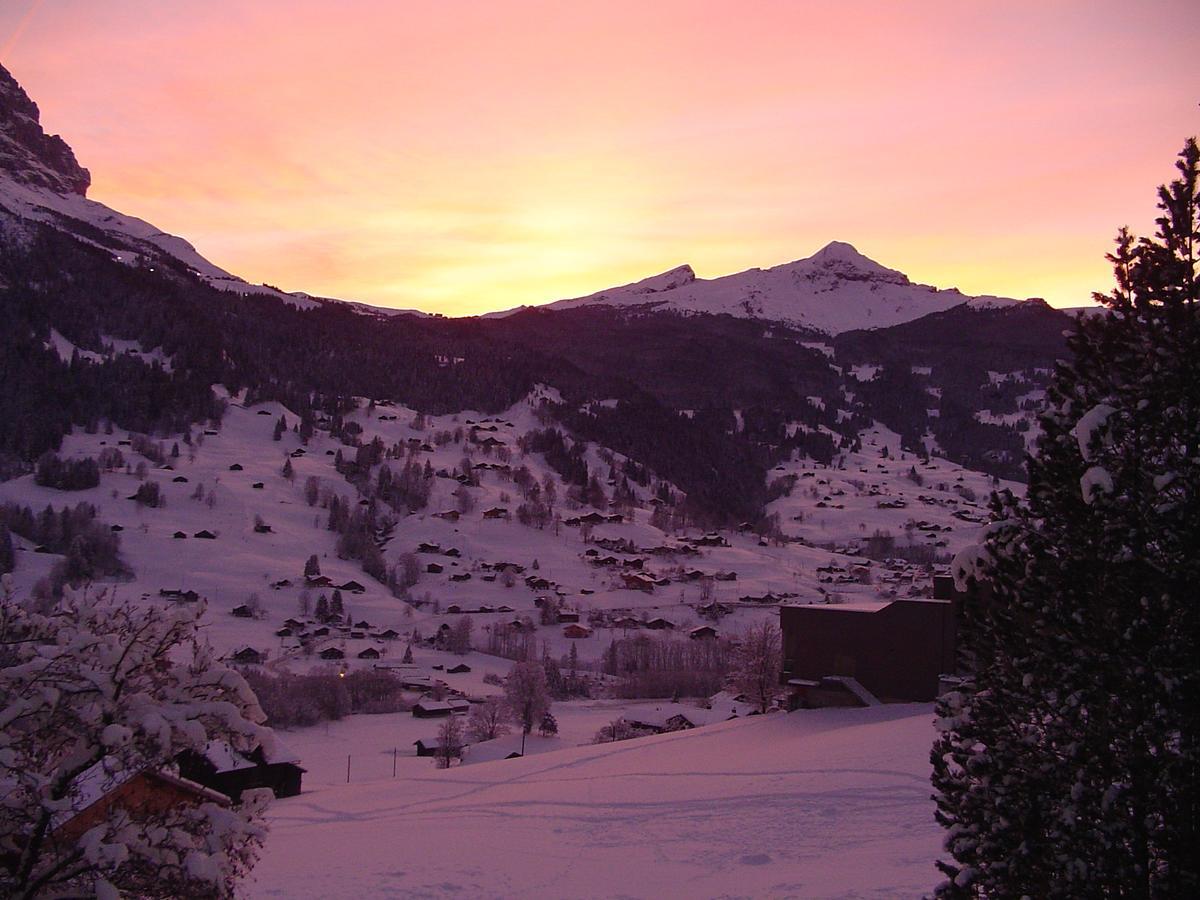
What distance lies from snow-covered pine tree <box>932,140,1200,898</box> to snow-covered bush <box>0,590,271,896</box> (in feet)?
17.4

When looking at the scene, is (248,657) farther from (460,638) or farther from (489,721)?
(489,721)

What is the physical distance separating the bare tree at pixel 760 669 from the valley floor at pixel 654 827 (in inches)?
531

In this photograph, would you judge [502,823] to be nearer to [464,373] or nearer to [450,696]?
[450,696]

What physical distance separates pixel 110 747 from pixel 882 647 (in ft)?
93.6

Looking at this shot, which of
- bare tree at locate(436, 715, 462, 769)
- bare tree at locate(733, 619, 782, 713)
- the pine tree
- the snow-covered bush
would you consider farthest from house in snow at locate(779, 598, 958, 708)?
the pine tree

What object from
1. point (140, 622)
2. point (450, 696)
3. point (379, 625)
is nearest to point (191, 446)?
point (379, 625)

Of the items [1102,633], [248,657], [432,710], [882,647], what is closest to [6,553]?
[248,657]

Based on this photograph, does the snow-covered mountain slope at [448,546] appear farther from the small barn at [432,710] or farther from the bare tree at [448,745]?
the bare tree at [448,745]

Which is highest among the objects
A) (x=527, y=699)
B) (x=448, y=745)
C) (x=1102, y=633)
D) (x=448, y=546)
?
(x=1102, y=633)

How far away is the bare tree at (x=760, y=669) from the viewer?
4275cm

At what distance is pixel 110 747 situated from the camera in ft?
22.6

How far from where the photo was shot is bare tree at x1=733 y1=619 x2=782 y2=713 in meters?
42.8

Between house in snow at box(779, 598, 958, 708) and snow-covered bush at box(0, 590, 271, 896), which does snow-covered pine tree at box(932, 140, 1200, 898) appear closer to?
snow-covered bush at box(0, 590, 271, 896)

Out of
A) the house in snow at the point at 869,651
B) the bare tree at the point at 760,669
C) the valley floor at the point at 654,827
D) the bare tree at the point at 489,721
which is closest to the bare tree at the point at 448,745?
the bare tree at the point at 489,721
